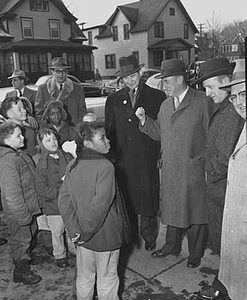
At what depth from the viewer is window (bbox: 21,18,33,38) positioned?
28094 mm

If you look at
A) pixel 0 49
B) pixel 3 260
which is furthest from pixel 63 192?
pixel 0 49

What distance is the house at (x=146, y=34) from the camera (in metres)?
33.5

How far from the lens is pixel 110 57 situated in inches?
1431

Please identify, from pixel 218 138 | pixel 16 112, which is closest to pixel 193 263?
pixel 218 138

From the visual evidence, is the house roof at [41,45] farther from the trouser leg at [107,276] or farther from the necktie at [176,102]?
the trouser leg at [107,276]

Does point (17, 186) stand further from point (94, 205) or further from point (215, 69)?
point (215, 69)

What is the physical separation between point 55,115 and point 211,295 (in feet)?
8.10

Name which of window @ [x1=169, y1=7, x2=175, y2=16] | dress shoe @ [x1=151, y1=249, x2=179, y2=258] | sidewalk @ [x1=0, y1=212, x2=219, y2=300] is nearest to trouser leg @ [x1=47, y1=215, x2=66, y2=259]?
sidewalk @ [x1=0, y1=212, x2=219, y2=300]

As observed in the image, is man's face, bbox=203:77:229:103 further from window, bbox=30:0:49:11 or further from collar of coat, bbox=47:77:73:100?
window, bbox=30:0:49:11

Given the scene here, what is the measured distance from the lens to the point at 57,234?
3.56 metres

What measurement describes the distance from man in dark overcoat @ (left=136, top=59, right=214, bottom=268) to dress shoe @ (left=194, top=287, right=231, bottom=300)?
0.54m

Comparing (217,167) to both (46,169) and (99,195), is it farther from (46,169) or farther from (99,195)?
(46,169)

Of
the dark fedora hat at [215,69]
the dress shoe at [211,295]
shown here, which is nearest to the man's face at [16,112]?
the dark fedora hat at [215,69]

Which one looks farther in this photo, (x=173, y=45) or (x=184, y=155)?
→ (x=173, y=45)
